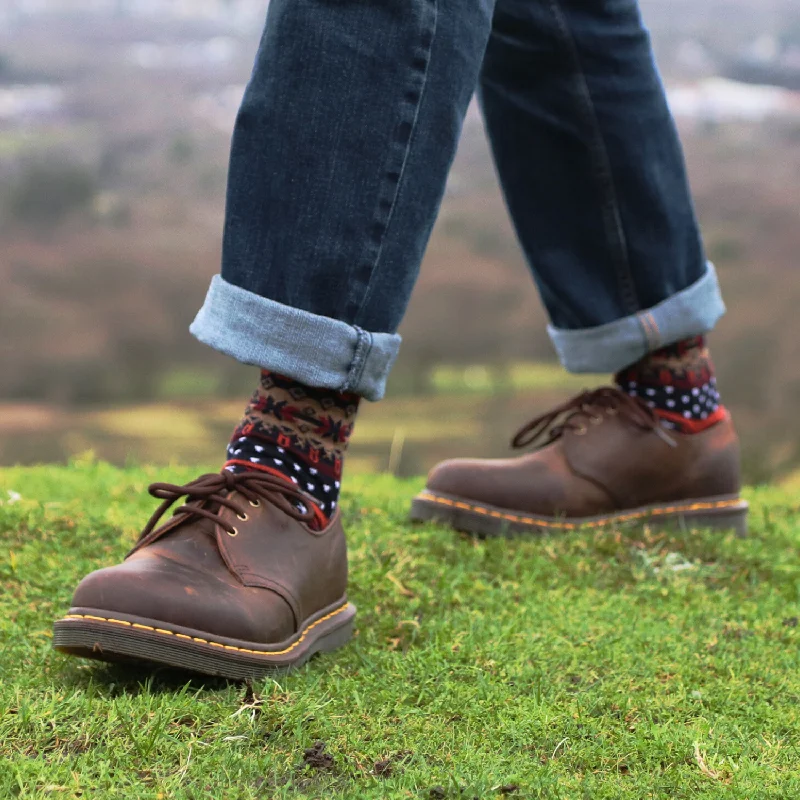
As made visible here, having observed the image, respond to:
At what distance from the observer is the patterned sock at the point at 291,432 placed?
51.4 inches

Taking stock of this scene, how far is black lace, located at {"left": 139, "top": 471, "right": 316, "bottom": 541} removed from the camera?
1.24 m

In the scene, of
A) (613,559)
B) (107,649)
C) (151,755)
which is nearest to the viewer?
(151,755)

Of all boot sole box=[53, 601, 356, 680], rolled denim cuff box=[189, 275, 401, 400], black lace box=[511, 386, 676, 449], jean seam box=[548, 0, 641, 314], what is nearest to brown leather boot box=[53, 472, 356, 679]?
boot sole box=[53, 601, 356, 680]

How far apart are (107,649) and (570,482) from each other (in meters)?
1.00

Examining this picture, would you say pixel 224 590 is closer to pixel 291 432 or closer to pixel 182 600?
pixel 182 600

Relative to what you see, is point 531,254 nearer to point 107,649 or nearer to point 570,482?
point 570,482

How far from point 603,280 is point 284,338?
82 cm

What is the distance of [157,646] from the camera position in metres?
1.09

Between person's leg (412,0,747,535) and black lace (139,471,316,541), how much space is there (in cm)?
60

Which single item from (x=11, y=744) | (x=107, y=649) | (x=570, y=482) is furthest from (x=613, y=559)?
(x=11, y=744)

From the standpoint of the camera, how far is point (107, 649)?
3.54 ft

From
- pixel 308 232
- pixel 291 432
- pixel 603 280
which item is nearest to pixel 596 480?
pixel 603 280

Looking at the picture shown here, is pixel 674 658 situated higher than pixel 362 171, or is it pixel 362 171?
pixel 362 171

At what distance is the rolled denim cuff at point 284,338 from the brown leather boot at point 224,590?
156 millimetres
